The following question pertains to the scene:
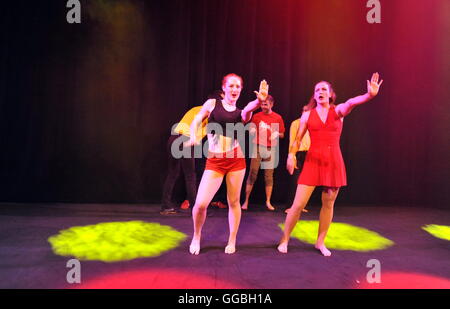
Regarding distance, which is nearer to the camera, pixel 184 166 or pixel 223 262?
pixel 223 262

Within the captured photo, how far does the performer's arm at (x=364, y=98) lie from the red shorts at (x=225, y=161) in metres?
0.94

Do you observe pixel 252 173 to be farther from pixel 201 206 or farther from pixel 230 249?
pixel 201 206

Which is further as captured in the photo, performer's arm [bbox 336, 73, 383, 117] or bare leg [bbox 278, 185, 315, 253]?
bare leg [bbox 278, 185, 315, 253]

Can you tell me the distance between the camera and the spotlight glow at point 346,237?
3.20 meters

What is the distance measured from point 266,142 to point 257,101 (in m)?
2.31

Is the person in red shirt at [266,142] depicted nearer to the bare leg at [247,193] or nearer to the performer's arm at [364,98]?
the bare leg at [247,193]

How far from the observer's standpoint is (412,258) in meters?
2.92

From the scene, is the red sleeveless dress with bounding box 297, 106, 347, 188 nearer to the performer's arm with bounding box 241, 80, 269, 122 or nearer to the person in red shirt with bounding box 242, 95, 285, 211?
the performer's arm with bounding box 241, 80, 269, 122

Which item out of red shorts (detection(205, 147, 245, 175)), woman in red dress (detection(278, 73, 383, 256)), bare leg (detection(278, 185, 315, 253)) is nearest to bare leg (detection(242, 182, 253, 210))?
bare leg (detection(278, 185, 315, 253))

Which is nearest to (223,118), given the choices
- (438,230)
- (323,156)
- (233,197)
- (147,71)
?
(233,197)

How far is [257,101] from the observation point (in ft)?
8.10

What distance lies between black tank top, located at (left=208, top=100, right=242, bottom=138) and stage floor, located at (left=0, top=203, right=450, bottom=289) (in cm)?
108

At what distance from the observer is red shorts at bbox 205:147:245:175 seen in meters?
2.71

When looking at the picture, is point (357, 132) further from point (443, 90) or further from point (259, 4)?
point (259, 4)
